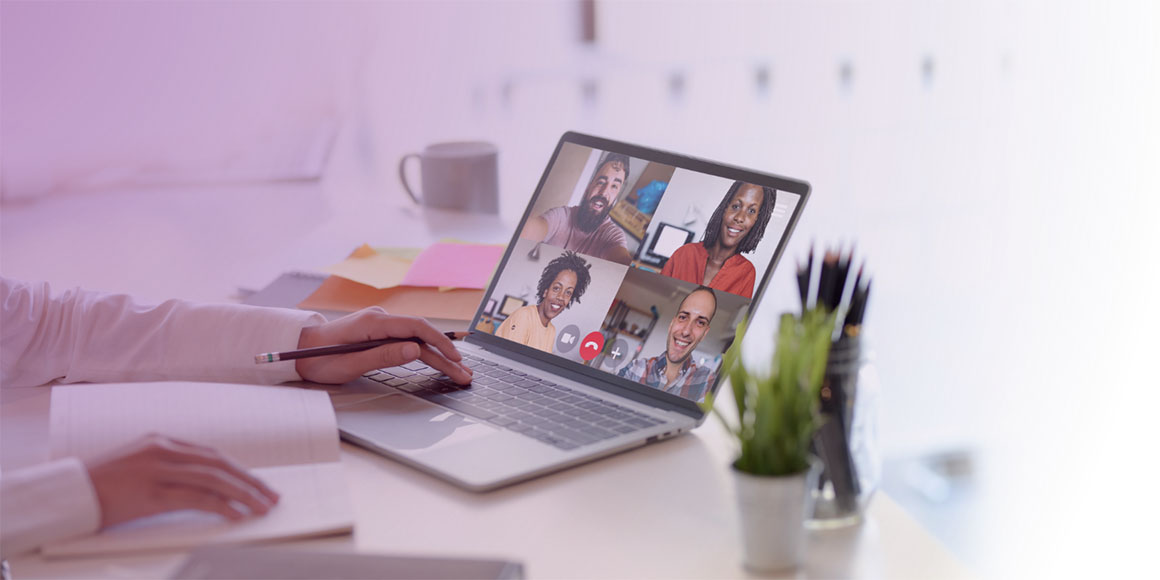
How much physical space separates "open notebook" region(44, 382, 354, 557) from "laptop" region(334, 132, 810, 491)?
0.15 feet

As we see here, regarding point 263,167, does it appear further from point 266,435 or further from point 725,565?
point 725,565

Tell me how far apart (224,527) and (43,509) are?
0.11 metres

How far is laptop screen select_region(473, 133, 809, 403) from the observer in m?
0.84

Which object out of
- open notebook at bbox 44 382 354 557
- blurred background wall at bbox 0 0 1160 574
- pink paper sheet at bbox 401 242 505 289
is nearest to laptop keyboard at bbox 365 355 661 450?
open notebook at bbox 44 382 354 557

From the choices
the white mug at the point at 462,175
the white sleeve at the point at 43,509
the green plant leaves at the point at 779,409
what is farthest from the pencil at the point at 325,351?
the white mug at the point at 462,175

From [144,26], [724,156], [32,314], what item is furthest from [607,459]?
[724,156]

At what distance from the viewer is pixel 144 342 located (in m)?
0.92

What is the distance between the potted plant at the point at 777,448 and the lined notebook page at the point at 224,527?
0.25 metres

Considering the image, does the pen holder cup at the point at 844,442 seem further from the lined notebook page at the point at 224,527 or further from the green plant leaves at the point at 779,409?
the lined notebook page at the point at 224,527

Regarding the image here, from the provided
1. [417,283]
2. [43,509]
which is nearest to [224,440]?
[43,509]

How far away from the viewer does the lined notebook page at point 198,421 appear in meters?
0.71

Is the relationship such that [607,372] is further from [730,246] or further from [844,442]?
[844,442]

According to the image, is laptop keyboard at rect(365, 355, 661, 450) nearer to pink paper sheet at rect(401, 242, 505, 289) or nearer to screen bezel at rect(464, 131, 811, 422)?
screen bezel at rect(464, 131, 811, 422)

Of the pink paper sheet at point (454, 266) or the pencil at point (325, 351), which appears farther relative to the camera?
the pink paper sheet at point (454, 266)
